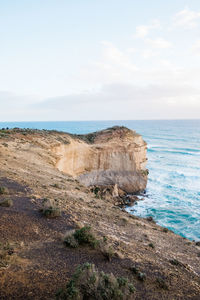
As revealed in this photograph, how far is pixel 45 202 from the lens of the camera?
29.8ft

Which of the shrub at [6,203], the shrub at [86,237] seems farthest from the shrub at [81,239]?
the shrub at [6,203]

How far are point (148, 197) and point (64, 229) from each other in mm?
23638

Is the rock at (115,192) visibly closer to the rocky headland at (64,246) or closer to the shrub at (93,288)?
the rocky headland at (64,246)

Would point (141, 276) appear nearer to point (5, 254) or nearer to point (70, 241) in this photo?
point (70, 241)

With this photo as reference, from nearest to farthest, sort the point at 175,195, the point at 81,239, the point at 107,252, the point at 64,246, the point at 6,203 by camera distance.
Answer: the point at 107,252
the point at 64,246
the point at 81,239
the point at 6,203
the point at 175,195

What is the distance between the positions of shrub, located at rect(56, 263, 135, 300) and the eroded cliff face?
22.9 meters

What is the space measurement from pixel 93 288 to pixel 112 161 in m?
26.4

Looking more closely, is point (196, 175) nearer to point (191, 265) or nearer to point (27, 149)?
point (27, 149)

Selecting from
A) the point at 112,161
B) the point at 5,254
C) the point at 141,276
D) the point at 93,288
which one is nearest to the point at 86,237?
the point at 141,276

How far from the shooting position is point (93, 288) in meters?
4.11

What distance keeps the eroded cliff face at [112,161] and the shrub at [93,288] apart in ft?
75.2

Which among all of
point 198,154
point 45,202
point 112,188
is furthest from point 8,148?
point 198,154

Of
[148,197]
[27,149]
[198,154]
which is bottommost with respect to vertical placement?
[148,197]

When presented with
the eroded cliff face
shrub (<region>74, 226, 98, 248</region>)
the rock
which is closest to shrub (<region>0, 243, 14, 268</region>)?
shrub (<region>74, 226, 98, 248</region>)
